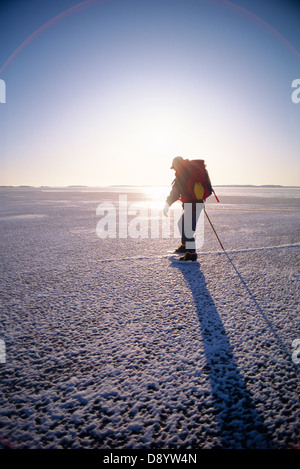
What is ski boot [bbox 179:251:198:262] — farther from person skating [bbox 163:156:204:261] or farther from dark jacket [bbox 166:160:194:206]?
dark jacket [bbox 166:160:194:206]

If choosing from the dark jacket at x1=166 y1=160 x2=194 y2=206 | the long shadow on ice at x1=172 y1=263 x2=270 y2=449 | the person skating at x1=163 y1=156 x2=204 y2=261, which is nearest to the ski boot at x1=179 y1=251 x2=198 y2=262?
the person skating at x1=163 y1=156 x2=204 y2=261

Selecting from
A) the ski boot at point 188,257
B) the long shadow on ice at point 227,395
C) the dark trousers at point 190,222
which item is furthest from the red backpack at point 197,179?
the long shadow on ice at point 227,395

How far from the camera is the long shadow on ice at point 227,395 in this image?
1023mm

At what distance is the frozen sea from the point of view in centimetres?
106

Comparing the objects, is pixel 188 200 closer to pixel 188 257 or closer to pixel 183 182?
pixel 183 182

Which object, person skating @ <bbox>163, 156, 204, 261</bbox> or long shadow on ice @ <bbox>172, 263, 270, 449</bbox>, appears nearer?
long shadow on ice @ <bbox>172, 263, 270, 449</bbox>

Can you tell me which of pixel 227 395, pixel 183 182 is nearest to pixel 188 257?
pixel 183 182

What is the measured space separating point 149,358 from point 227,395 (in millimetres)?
524

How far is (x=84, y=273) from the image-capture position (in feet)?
10.1

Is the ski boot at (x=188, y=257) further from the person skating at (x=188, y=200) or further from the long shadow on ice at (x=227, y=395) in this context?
the long shadow on ice at (x=227, y=395)

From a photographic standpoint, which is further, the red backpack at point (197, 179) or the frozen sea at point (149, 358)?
the red backpack at point (197, 179)

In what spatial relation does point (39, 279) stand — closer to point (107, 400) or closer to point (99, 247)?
point (99, 247)

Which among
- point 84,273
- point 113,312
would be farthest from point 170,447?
point 84,273
